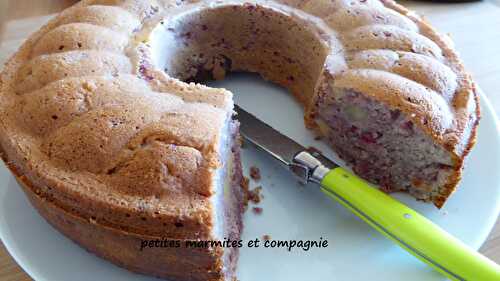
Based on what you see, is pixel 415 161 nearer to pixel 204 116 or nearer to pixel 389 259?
pixel 389 259

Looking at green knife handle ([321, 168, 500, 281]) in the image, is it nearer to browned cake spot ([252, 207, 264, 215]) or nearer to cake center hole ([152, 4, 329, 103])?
browned cake spot ([252, 207, 264, 215])

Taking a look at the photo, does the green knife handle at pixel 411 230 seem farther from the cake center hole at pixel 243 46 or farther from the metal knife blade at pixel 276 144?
the cake center hole at pixel 243 46

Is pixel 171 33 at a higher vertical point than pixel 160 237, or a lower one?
higher

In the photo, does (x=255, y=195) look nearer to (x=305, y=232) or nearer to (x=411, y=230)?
(x=305, y=232)

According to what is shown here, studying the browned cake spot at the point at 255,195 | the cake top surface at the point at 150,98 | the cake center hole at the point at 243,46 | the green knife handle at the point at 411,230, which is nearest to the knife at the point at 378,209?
the green knife handle at the point at 411,230

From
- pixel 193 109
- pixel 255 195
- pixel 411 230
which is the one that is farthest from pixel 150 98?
pixel 411 230

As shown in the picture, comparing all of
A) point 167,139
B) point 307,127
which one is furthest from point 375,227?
point 167,139
